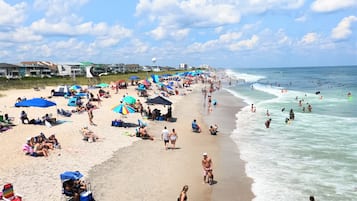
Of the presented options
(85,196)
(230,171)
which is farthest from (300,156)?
(85,196)

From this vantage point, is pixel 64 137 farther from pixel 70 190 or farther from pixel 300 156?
pixel 300 156

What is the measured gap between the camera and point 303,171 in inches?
489

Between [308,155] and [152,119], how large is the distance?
11.1 m

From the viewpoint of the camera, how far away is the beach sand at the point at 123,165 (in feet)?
32.3

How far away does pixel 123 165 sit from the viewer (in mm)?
12258

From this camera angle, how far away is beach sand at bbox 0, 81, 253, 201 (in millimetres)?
9844

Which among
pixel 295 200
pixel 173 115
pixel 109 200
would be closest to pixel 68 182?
pixel 109 200

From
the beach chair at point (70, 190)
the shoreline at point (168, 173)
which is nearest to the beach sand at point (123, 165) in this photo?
the shoreline at point (168, 173)

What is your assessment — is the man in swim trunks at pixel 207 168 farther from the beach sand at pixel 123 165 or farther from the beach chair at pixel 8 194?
the beach chair at pixel 8 194

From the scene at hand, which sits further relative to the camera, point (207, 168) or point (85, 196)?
point (207, 168)

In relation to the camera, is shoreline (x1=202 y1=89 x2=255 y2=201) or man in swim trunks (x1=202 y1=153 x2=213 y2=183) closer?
shoreline (x1=202 y1=89 x2=255 y2=201)

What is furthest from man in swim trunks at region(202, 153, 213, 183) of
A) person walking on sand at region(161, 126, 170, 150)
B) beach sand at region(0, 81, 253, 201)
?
person walking on sand at region(161, 126, 170, 150)

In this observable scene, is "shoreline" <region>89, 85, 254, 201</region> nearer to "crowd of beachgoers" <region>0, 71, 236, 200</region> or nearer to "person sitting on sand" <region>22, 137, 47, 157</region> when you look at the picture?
"crowd of beachgoers" <region>0, 71, 236, 200</region>

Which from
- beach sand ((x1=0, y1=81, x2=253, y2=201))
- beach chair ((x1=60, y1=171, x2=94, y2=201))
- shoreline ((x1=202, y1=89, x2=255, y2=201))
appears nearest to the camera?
beach chair ((x1=60, y1=171, x2=94, y2=201))
